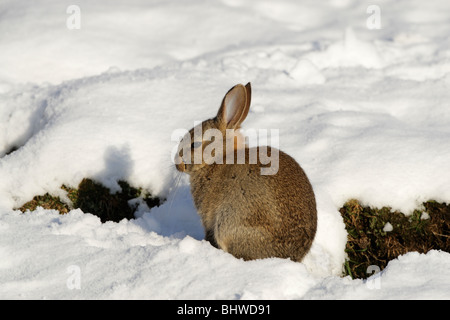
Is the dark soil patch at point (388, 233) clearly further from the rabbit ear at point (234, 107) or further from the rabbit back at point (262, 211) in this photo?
the rabbit ear at point (234, 107)

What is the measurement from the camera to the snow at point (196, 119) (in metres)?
3.81

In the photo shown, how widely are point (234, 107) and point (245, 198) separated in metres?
0.70

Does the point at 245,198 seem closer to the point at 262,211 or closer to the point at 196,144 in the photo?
the point at 262,211

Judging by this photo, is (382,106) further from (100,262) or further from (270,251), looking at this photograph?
(100,262)

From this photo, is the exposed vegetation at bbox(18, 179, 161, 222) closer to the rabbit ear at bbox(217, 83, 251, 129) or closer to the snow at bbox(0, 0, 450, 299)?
the snow at bbox(0, 0, 450, 299)

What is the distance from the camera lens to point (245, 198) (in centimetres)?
421

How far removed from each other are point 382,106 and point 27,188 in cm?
421

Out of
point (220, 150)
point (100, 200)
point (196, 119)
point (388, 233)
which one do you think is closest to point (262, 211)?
point (220, 150)

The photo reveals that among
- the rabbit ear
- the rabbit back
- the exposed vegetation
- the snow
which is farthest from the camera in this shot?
the exposed vegetation

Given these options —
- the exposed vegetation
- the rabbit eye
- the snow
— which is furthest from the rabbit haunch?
the exposed vegetation

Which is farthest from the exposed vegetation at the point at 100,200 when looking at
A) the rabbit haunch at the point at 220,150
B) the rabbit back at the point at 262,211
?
the rabbit back at the point at 262,211

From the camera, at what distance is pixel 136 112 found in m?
6.41

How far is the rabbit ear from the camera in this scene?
4.26 meters

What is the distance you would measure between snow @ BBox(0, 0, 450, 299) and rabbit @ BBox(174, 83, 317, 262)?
25 centimetres
